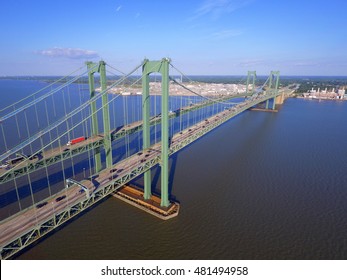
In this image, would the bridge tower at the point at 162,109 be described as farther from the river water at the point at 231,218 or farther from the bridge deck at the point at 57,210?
the river water at the point at 231,218

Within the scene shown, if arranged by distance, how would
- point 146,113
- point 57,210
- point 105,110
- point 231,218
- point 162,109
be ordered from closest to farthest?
point 57,210 < point 162,109 < point 146,113 < point 231,218 < point 105,110

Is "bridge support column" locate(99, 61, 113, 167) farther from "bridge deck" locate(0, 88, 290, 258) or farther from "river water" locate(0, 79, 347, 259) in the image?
"river water" locate(0, 79, 347, 259)

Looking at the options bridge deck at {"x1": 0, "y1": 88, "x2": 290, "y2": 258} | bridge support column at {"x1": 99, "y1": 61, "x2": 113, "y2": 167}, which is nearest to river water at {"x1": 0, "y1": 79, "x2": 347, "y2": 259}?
bridge deck at {"x1": 0, "y1": 88, "x2": 290, "y2": 258}

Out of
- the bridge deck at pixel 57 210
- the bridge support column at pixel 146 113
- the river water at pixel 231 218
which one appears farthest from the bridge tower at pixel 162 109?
the river water at pixel 231 218

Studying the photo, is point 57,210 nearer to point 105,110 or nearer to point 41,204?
point 41,204

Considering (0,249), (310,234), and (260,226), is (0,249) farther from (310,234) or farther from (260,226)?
(310,234)

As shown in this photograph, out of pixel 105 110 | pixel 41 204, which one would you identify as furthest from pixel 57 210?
pixel 105 110

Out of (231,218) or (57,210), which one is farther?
(231,218)

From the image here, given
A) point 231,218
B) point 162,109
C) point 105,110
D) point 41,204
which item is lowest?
point 231,218
